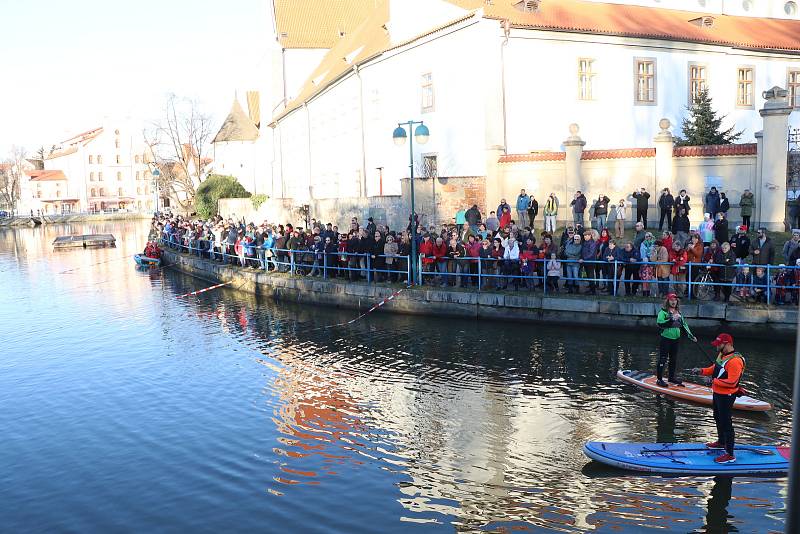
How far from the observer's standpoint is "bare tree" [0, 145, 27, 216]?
379ft

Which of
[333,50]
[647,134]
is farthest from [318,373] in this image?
[333,50]

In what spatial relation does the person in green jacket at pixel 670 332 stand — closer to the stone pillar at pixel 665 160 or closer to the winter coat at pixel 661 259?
the winter coat at pixel 661 259

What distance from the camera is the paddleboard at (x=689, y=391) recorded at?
40.7 ft

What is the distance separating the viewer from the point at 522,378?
48.9 ft

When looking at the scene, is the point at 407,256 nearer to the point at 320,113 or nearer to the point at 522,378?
the point at 522,378

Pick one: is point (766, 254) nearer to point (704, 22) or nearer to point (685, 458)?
point (685, 458)

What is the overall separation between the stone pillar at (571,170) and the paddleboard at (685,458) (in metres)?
16.8

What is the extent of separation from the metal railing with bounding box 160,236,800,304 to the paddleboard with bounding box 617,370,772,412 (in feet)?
12.3

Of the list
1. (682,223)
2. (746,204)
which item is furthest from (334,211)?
(746,204)

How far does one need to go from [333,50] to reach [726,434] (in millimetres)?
51399

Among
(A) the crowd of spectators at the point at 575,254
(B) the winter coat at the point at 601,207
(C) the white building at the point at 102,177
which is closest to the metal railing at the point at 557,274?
(A) the crowd of spectators at the point at 575,254

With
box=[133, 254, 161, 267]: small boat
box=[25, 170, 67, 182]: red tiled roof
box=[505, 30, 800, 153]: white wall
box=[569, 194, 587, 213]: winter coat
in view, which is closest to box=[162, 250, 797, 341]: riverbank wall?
box=[569, 194, 587, 213]: winter coat

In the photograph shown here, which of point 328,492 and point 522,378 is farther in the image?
point 522,378

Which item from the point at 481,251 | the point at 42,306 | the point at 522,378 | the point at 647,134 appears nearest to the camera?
the point at 522,378
